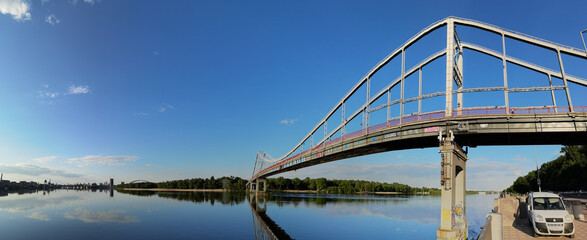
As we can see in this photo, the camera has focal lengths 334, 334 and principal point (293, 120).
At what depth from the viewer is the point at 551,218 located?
19.0 m

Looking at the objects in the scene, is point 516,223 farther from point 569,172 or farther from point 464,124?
point 569,172

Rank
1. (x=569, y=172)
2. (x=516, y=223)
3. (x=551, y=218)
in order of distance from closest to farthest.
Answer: (x=551, y=218) < (x=516, y=223) < (x=569, y=172)

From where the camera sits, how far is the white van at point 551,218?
60.9 feet

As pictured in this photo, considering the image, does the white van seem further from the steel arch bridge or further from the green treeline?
the green treeline

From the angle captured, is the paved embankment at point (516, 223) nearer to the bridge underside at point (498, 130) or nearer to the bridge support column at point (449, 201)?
the bridge support column at point (449, 201)

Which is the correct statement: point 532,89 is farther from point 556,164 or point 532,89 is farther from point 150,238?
point 556,164

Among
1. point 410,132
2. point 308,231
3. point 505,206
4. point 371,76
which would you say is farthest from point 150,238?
point 371,76

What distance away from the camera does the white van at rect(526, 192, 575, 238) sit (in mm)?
18562

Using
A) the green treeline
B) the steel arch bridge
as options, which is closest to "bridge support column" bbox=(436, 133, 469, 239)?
the steel arch bridge

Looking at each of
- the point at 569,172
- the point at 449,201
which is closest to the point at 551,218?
the point at 449,201

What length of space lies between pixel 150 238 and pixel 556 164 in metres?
122

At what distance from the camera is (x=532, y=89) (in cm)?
3234

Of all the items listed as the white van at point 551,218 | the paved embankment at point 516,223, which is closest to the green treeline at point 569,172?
the paved embankment at point 516,223

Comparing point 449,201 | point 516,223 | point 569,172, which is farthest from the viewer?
point 569,172
